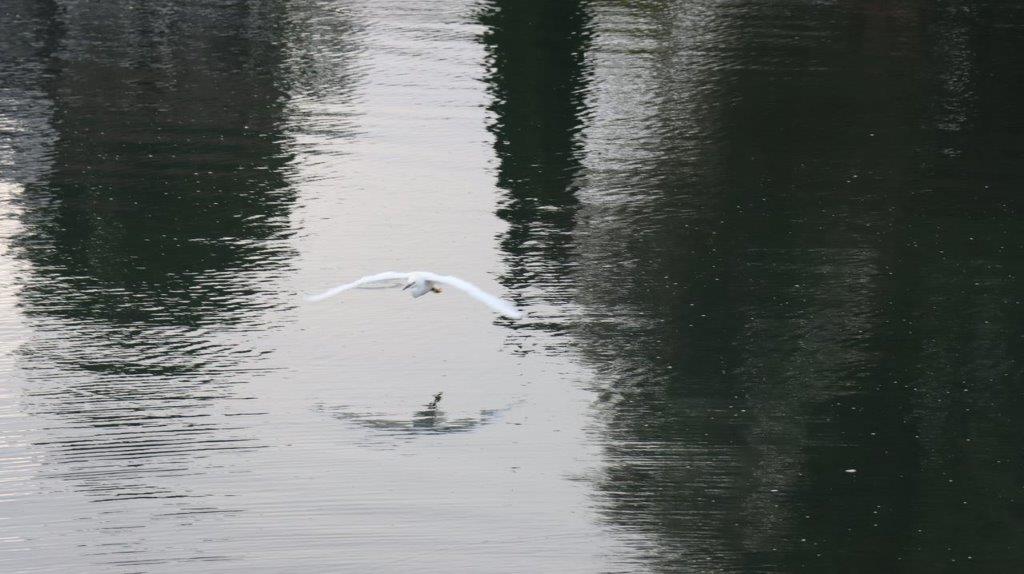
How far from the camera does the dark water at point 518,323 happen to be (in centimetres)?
975

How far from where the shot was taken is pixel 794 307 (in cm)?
1335

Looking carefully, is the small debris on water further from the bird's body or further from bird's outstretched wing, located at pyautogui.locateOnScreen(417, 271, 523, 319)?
the bird's body

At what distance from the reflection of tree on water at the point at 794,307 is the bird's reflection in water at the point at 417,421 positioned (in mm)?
972

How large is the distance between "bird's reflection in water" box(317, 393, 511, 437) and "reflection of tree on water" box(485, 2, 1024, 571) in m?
0.97

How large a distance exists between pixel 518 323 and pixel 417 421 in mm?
2201

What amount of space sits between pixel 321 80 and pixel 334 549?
44.7 ft

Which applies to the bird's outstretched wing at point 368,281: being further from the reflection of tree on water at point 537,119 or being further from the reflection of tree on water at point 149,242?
the reflection of tree on water at point 537,119

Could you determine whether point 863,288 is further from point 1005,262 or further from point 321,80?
point 321,80

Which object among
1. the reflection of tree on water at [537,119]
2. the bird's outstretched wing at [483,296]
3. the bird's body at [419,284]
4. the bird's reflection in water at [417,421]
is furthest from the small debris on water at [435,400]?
the reflection of tree on water at [537,119]

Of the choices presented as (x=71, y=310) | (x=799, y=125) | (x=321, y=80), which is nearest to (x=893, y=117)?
(x=799, y=125)

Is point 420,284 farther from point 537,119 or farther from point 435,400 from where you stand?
point 537,119

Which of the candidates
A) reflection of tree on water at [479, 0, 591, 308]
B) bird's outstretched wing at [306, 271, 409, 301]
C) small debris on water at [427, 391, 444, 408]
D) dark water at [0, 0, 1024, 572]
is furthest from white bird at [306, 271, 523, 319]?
reflection of tree on water at [479, 0, 591, 308]

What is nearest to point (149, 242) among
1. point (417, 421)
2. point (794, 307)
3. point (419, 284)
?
point (419, 284)

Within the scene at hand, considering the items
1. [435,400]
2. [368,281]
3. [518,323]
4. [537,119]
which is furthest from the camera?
[537,119]
